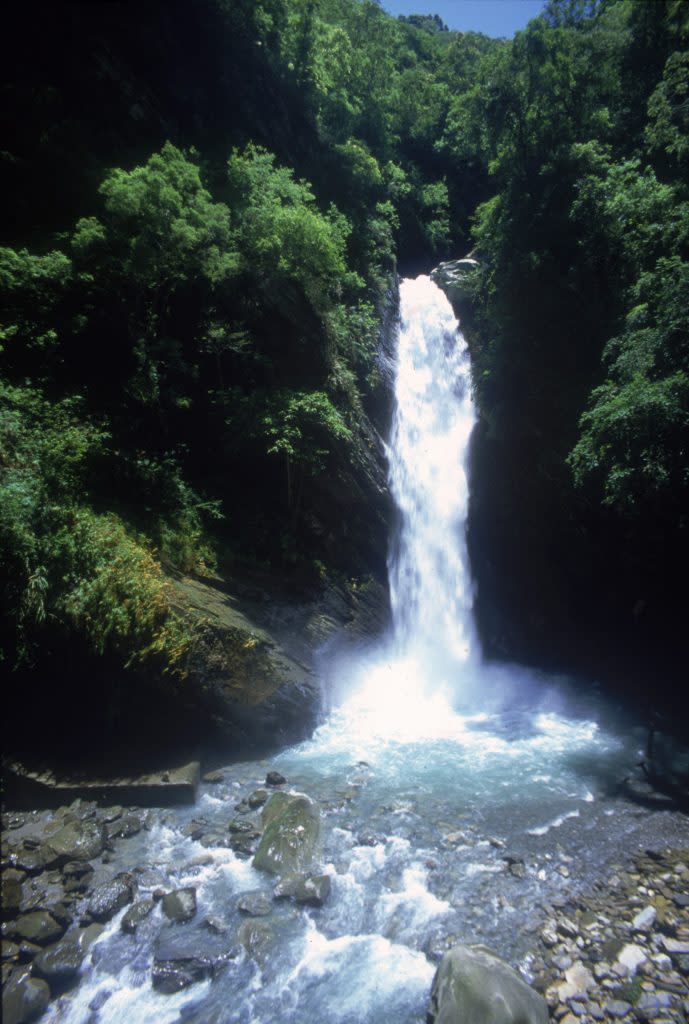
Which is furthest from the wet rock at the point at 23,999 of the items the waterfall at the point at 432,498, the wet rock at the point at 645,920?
the waterfall at the point at 432,498

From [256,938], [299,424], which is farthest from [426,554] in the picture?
[256,938]

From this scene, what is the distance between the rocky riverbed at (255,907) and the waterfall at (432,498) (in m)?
6.64

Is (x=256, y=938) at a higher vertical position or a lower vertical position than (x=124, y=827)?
lower

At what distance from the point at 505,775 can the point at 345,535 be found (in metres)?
6.17

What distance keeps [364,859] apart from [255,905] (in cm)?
144

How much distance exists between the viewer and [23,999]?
4512 millimetres

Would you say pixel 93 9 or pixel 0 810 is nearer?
pixel 0 810

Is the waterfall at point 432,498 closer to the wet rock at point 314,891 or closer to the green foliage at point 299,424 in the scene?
the green foliage at point 299,424

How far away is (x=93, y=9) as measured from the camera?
39.4 feet

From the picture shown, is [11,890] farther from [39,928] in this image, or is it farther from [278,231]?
[278,231]

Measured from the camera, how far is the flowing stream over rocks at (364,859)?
483cm

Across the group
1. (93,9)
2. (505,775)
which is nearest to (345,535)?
(505,775)

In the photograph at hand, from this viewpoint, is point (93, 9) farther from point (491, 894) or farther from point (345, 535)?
point (491, 894)

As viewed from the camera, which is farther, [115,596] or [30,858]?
[115,596]
